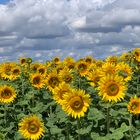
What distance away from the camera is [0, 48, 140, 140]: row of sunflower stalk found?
10703mm

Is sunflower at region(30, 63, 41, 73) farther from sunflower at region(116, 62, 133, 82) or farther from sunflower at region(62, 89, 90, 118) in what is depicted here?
sunflower at region(62, 89, 90, 118)

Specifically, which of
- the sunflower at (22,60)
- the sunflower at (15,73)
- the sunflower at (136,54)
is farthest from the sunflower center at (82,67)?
the sunflower at (22,60)

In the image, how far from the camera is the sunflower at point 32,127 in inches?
439

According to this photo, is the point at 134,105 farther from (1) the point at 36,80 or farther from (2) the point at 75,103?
(1) the point at 36,80

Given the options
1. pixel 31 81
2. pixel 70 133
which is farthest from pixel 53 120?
pixel 31 81

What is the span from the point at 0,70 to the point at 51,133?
6.01 metres

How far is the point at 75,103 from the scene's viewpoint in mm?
10586

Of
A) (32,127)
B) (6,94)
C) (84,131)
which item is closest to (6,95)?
(6,94)

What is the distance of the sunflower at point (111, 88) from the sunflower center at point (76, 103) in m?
0.49

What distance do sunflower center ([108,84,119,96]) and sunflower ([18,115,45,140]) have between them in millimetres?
1553

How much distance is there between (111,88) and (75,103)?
85 centimetres

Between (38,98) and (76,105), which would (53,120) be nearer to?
(76,105)

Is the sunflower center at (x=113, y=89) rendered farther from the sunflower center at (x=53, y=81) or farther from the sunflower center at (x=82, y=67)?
the sunflower center at (x=82, y=67)

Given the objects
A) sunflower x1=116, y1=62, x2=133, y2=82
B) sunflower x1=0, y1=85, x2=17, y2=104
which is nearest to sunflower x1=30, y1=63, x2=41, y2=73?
sunflower x1=0, y1=85, x2=17, y2=104
